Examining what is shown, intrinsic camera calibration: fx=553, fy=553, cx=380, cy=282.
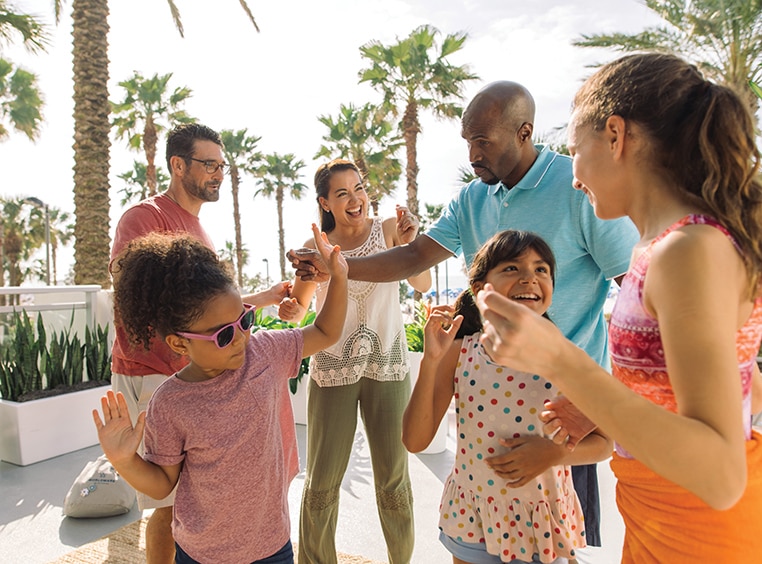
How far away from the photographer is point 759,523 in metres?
0.89

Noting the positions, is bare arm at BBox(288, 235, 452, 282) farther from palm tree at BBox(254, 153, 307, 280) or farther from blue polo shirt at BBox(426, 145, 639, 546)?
palm tree at BBox(254, 153, 307, 280)

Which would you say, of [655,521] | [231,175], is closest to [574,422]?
[655,521]

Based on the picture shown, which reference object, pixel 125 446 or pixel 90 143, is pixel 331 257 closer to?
pixel 125 446

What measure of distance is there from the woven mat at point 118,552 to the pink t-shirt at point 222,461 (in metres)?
1.47

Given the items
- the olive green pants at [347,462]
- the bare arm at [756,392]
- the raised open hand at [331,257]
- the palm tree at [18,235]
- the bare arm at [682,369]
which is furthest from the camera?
the palm tree at [18,235]

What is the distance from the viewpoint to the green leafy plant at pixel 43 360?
465 cm

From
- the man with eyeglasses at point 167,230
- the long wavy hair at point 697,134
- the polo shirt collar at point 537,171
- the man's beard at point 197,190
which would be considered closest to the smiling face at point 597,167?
the long wavy hair at point 697,134

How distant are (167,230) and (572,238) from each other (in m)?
1.66

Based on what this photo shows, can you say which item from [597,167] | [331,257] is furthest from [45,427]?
[597,167]

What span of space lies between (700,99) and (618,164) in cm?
16

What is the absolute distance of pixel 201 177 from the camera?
9.05 feet

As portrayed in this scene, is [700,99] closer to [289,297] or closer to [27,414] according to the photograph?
[289,297]

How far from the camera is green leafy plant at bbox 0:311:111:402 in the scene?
4.65m

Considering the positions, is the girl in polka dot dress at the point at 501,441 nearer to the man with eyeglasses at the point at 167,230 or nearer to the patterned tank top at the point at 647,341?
the patterned tank top at the point at 647,341
